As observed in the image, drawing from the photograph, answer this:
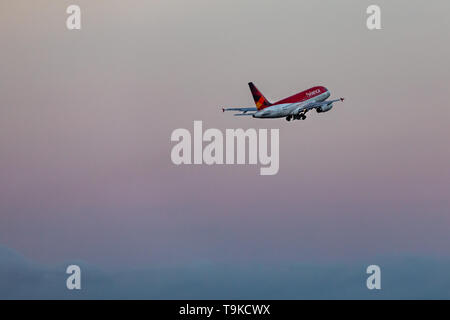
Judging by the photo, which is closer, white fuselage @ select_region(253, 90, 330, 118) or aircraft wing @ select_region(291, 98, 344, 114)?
aircraft wing @ select_region(291, 98, 344, 114)

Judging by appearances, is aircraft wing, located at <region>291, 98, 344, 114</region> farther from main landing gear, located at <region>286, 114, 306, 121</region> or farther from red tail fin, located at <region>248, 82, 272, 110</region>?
red tail fin, located at <region>248, 82, 272, 110</region>

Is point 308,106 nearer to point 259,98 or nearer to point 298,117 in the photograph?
point 298,117

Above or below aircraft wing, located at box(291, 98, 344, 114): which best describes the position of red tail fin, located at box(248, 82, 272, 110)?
above

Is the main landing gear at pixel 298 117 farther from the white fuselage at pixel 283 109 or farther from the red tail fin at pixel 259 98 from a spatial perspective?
the red tail fin at pixel 259 98

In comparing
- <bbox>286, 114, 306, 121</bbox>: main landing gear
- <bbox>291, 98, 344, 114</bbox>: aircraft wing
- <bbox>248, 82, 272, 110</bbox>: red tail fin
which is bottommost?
<bbox>286, 114, 306, 121</bbox>: main landing gear

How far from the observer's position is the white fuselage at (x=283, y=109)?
249 feet

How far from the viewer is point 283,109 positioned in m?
76.2

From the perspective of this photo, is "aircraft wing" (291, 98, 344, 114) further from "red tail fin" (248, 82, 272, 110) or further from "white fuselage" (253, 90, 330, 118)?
"red tail fin" (248, 82, 272, 110)

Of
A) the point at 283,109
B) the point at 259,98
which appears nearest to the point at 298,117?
the point at 283,109

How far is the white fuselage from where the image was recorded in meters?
75.9
